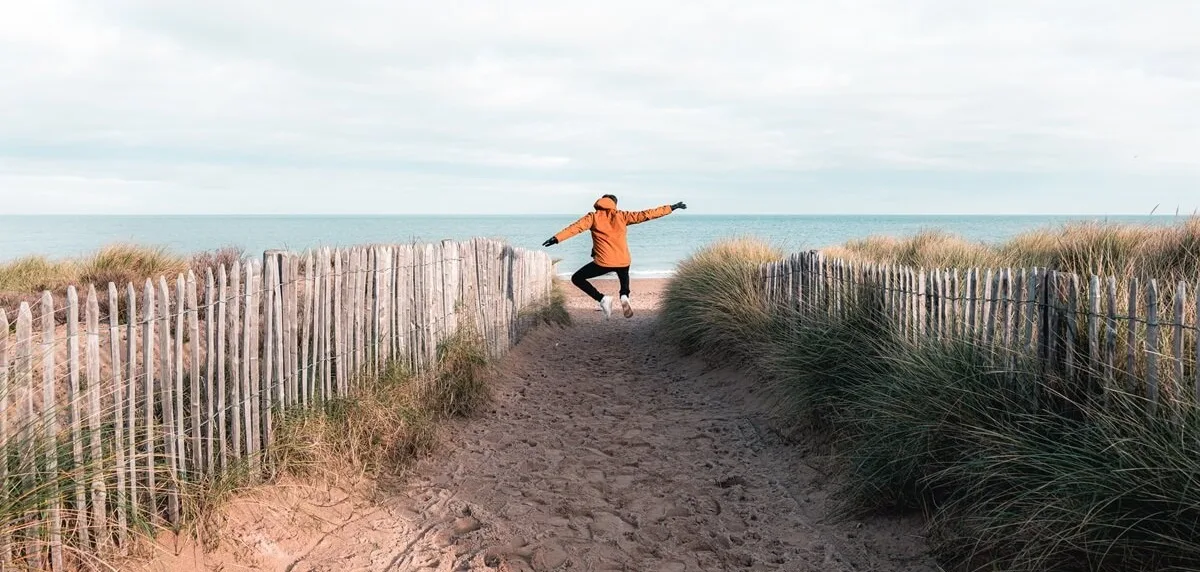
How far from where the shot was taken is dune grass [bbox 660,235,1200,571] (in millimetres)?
3504

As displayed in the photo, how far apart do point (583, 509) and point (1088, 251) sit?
295 inches

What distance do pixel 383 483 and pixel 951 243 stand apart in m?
10.2

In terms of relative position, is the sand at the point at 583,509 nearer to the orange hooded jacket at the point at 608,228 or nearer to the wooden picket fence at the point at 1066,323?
the wooden picket fence at the point at 1066,323

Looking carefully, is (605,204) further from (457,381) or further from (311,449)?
(311,449)

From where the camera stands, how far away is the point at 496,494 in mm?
5758

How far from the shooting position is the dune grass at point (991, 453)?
3.50 metres

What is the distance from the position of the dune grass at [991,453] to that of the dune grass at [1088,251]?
2650mm

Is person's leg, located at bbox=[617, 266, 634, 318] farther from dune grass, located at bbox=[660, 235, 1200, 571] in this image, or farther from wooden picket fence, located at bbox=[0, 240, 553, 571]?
dune grass, located at bbox=[660, 235, 1200, 571]

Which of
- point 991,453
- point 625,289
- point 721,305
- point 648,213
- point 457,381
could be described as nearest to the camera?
point 991,453

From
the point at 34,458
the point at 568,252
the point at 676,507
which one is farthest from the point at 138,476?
the point at 568,252

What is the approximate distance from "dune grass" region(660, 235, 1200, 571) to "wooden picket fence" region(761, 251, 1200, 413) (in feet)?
0.36

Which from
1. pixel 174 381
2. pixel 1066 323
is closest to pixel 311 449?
pixel 174 381

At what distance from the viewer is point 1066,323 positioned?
4676 millimetres

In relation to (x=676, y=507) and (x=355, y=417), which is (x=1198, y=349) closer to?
(x=676, y=507)
